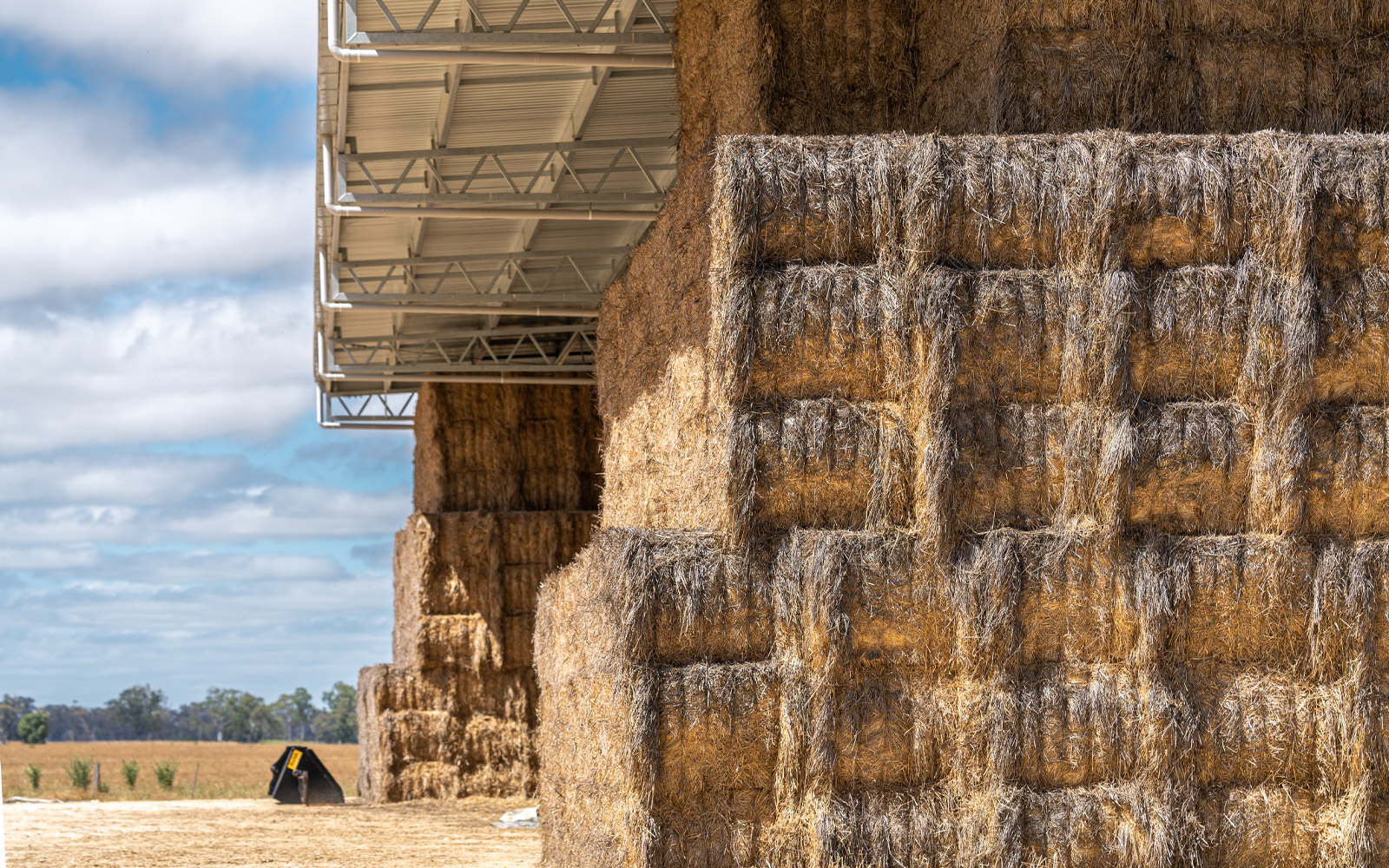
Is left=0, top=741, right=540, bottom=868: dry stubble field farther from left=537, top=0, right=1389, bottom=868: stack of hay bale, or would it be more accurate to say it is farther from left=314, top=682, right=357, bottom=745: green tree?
left=314, top=682, right=357, bottom=745: green tree

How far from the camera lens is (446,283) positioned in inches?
802

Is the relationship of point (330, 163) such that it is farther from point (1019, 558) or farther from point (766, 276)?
point (1019, 558)

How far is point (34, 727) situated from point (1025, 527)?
68692 millimetres

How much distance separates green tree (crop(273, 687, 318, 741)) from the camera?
338 ft

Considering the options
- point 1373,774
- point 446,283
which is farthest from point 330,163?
point 1373,774

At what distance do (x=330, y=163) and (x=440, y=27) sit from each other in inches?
82.1

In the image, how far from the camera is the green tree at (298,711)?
338ft

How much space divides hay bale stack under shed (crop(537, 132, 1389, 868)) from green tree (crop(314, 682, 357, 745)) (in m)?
82.3

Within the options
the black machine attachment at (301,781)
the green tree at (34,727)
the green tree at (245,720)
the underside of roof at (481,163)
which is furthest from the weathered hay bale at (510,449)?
the green tree at (245,720)

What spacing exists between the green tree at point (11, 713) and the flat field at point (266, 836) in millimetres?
77521

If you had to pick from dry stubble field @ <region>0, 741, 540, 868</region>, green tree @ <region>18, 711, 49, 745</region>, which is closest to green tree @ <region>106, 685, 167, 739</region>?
green tree @ <region>18, 711, 49, 745</region>

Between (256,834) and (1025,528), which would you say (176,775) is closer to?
(256,834)

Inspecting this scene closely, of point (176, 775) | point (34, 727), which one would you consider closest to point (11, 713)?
point (34, 727)

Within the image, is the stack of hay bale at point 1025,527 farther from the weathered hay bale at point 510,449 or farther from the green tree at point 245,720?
the green tree at point 245,720
